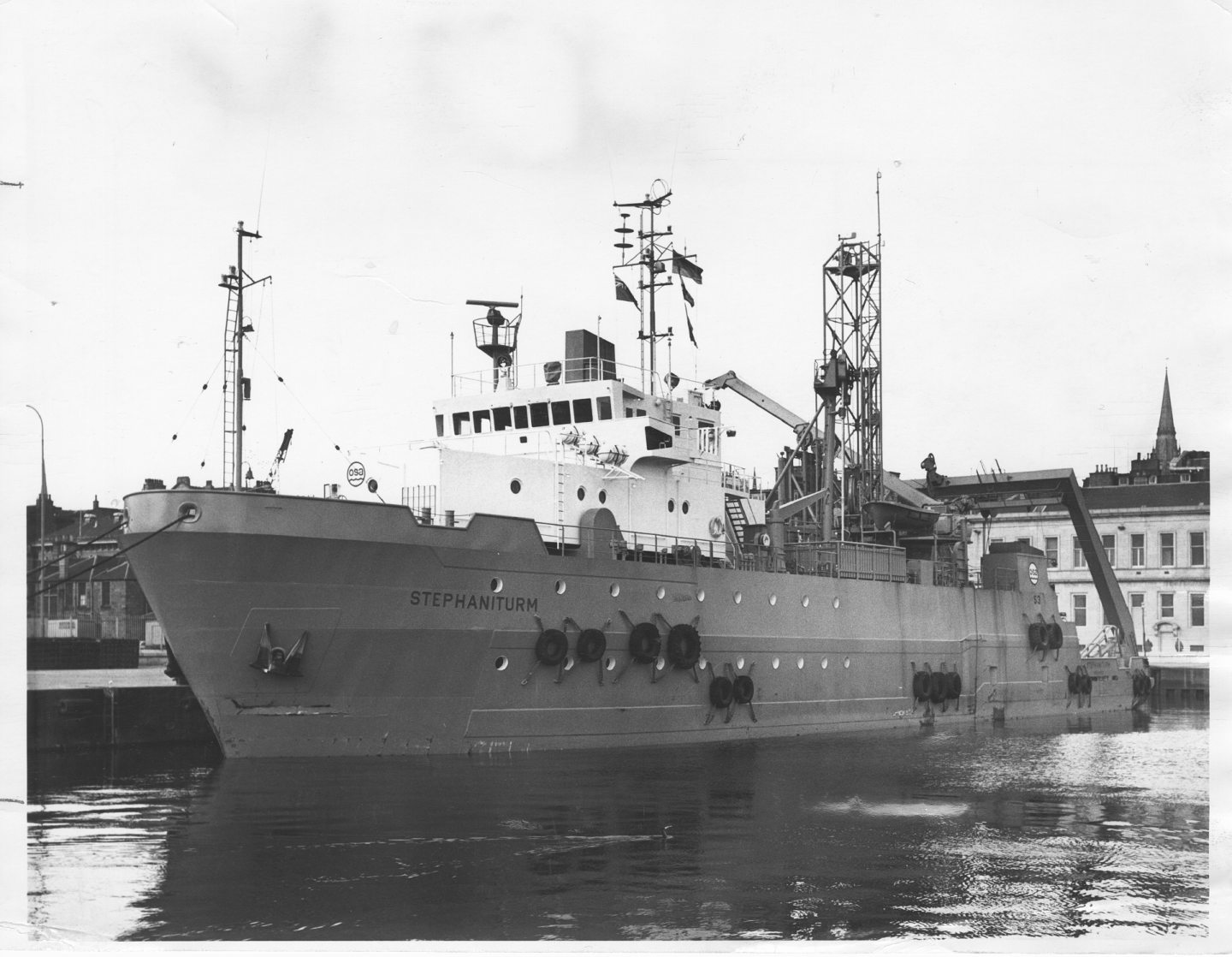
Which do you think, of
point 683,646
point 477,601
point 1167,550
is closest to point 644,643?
point 683,646

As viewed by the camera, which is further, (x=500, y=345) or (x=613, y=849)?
(x=500, y=345)

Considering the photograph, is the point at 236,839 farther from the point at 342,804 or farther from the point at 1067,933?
the point at 1067,933

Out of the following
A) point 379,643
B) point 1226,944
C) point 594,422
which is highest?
point 594,422

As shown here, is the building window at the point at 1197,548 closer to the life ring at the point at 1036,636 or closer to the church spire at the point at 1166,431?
the church spire at the point at 1166,431

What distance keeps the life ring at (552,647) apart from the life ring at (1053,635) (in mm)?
18013

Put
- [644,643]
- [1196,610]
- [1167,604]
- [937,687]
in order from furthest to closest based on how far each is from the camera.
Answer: [1167,604]
[937,687]
[1196,610]
[644,643]

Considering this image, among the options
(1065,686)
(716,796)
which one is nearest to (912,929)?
(716,796)

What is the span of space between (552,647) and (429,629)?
83.5 inches

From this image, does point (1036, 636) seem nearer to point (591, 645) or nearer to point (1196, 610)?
point (1196, 610)

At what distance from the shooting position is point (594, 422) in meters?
22.2

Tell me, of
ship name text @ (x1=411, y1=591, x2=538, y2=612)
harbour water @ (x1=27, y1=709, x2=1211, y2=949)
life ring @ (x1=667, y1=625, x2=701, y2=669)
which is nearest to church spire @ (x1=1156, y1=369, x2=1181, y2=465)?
harbour water @ (x1=27, y1=709, x2=1211, y2=949)

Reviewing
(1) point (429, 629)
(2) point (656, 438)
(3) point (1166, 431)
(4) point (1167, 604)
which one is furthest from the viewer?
(4) point (1167, 604)

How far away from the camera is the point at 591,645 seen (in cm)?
Answer: 1917

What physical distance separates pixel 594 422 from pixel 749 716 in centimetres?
590
